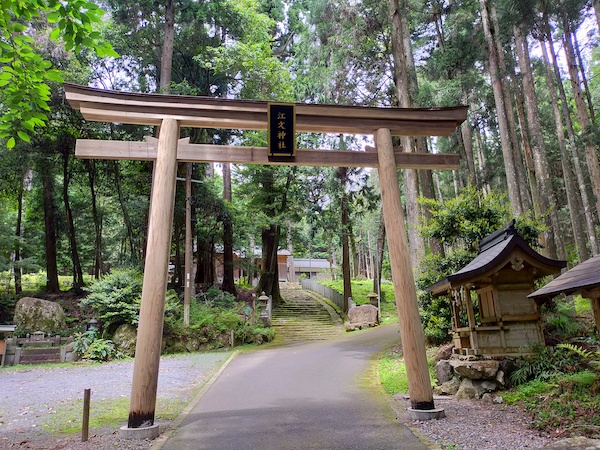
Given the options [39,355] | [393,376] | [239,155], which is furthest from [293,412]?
[39,355]

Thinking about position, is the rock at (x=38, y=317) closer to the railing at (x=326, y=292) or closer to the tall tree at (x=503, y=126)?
the railing at (x=326, y=292)

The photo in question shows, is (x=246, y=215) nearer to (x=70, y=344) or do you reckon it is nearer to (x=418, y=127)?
(x=70, y=344)

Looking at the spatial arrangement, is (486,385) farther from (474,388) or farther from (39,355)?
(39,355)

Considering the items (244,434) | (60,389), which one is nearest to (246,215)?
(60,389)

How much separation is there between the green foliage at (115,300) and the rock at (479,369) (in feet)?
36.5

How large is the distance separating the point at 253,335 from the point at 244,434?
11172 millimetres

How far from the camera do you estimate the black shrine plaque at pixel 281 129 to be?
21.6ft

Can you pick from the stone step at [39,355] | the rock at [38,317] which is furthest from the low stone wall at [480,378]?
the rock at [38,317]

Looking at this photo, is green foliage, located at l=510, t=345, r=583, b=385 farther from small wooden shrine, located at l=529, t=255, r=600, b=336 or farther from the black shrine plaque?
the black shrine plaque

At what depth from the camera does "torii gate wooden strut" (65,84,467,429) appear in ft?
18.4

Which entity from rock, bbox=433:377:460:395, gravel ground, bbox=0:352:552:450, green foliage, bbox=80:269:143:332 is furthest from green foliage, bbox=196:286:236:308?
rock, bbox=433:377:460:395

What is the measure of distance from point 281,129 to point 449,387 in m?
5.88

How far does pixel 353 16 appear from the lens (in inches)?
579

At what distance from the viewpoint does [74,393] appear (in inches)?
331
